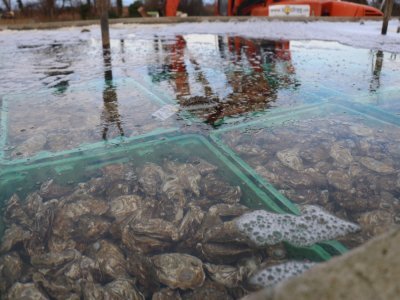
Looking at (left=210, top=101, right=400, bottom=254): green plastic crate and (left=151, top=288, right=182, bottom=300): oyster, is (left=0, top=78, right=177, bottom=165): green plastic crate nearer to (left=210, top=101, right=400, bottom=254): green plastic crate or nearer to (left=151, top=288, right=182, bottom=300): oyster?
(left=210, top=101, right=400, bottom=254): green plastic crate

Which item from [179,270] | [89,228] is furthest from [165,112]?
[179,270]

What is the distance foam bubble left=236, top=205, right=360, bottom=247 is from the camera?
3.75ft

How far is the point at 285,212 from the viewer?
1.27 meters

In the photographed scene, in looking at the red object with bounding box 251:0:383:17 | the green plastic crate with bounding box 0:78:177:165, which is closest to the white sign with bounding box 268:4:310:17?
the red object with bounding box 251:0:383:17

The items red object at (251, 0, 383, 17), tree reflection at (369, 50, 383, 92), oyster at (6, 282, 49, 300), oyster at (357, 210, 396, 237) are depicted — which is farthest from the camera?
red object at (251, 0, 383, 17)

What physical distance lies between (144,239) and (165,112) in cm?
130

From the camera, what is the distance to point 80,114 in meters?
2.29

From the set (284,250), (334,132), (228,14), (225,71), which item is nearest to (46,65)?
(225,71)

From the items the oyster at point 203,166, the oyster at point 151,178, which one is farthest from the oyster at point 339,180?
the oyster at point 151,178

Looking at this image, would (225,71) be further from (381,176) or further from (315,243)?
(315,243)

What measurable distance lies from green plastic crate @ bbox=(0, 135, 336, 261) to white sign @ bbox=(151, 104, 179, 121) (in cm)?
34

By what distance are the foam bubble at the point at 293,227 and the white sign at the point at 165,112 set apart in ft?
3.83

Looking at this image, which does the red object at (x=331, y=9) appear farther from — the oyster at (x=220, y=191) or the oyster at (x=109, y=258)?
the oyster at (x=109, y=258)

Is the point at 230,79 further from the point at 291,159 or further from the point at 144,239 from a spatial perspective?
the point at 144,239
